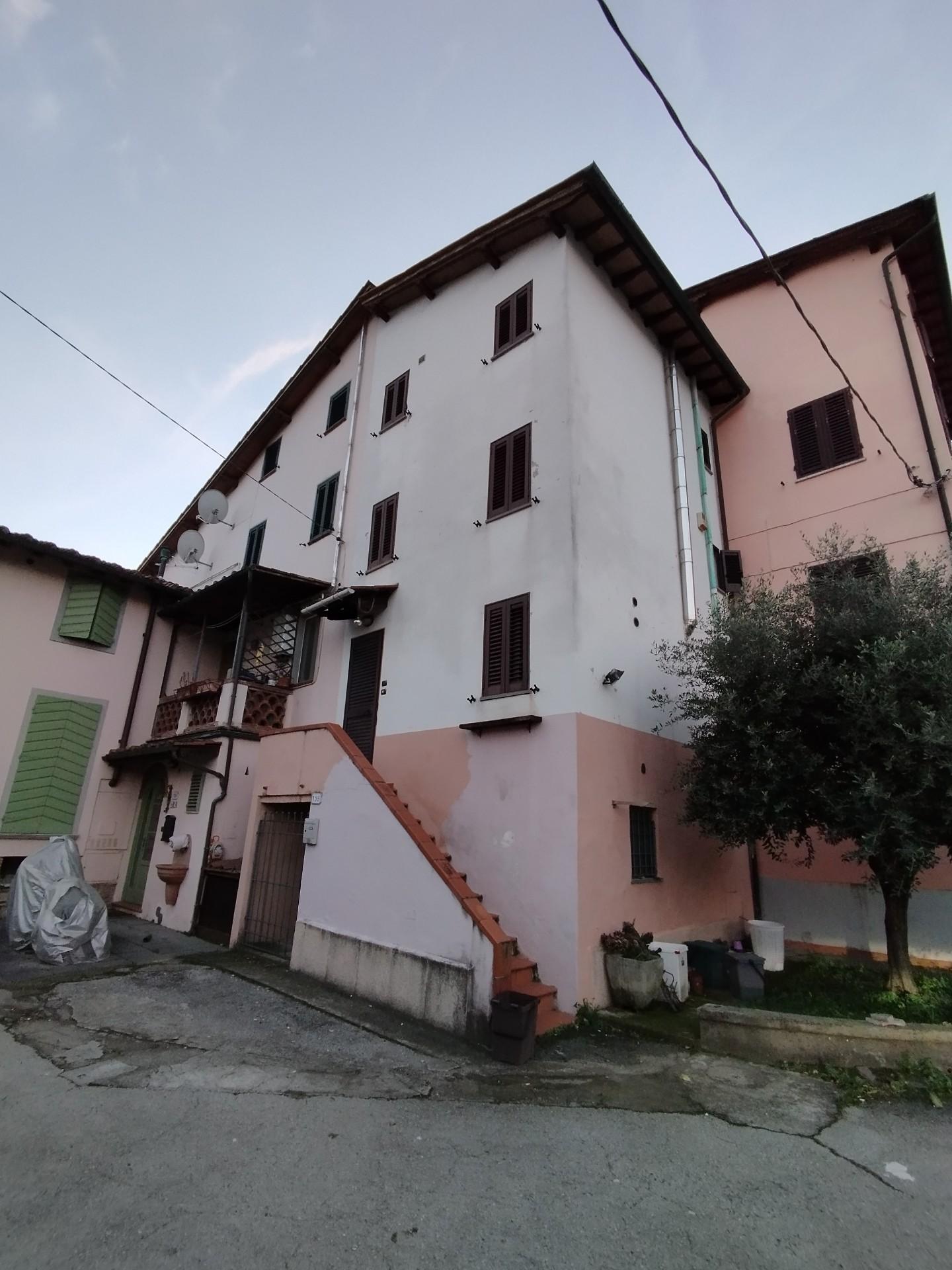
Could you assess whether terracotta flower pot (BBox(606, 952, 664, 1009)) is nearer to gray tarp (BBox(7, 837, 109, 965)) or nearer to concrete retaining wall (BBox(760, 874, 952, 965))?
concrete retaining wall (BBox(760, 874, 952, 965))

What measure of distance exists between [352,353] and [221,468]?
6.01m

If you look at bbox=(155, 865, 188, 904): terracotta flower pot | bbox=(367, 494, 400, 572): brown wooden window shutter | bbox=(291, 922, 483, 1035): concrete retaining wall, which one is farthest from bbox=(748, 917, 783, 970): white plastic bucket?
bbox=(155, 865, 188, 904): terracotta flower pot

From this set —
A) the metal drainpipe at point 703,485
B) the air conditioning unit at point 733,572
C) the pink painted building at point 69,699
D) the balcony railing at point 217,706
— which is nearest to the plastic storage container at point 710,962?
the metal drainpipe at point 703,485

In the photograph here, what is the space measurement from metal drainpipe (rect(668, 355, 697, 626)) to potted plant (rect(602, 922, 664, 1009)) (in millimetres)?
5243

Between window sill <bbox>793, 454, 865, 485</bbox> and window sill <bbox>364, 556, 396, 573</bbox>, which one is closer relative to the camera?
window sill <bbox>364, 556, 396, 573</bbox>

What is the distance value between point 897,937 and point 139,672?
14.4 m

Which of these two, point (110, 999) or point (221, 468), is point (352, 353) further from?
point (110, 999)

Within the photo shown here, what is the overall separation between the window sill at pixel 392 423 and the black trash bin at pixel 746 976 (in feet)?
34.7

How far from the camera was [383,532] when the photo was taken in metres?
11.7

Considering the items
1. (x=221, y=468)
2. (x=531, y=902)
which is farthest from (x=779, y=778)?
(x=221, y=468)

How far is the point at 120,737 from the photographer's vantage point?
521 inches

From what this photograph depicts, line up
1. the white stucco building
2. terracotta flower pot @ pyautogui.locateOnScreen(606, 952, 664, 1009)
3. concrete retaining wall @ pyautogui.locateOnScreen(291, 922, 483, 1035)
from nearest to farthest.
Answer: concrete retaining wall @ pyautogui.locateOnScreen(291, 922, 483, 1035) < terracotta flower pot @ pyautogui.locateOnScreen(606, 952, 664, 1009) < the white stucco building

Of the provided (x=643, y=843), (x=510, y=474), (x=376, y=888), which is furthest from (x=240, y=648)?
(x=643, y=843)

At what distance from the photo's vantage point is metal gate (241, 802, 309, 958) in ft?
30.6
